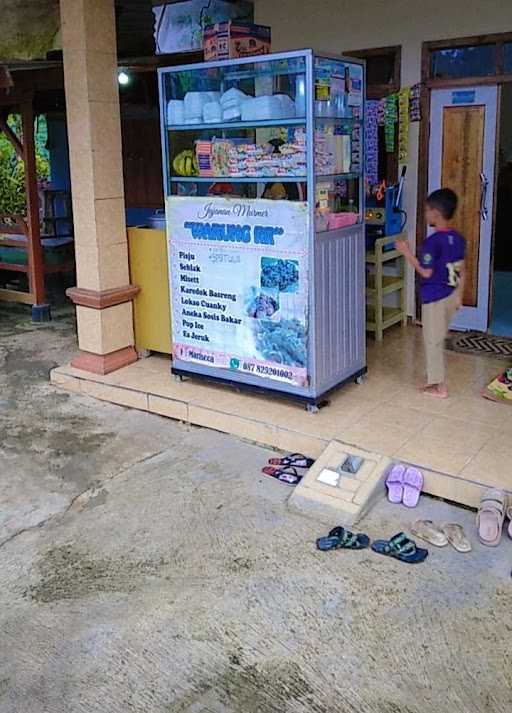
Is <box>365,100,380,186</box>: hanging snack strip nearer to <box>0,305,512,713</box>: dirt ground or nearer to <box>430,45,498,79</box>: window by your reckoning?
<box>430,45,498,79</box>: window

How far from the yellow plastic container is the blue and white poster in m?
0.33

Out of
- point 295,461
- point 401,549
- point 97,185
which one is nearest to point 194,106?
point 97,185

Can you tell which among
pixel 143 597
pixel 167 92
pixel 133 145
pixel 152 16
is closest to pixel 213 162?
pixel 167 92

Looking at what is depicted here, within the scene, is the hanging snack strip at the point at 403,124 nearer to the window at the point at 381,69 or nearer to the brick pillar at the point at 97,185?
the window at the point at 381,69

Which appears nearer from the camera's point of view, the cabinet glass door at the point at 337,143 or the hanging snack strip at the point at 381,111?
the cabinet glass door at the point at 337,143

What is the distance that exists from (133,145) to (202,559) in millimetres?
6793

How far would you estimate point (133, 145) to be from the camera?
9.00 metres

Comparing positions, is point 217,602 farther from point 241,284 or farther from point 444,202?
point 444,202

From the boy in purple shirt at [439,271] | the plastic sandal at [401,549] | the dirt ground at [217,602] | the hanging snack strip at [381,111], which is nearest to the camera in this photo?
the dirt ground at [217,602]

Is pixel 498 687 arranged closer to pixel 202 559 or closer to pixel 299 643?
pixel 299 643

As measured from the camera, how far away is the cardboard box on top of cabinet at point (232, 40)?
450 cm

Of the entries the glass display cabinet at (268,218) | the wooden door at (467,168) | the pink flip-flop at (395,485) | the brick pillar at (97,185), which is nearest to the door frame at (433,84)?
the wooden door at (467,168)

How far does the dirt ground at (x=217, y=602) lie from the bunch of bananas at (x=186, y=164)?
1.72 metres

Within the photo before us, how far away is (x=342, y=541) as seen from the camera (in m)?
3.28
